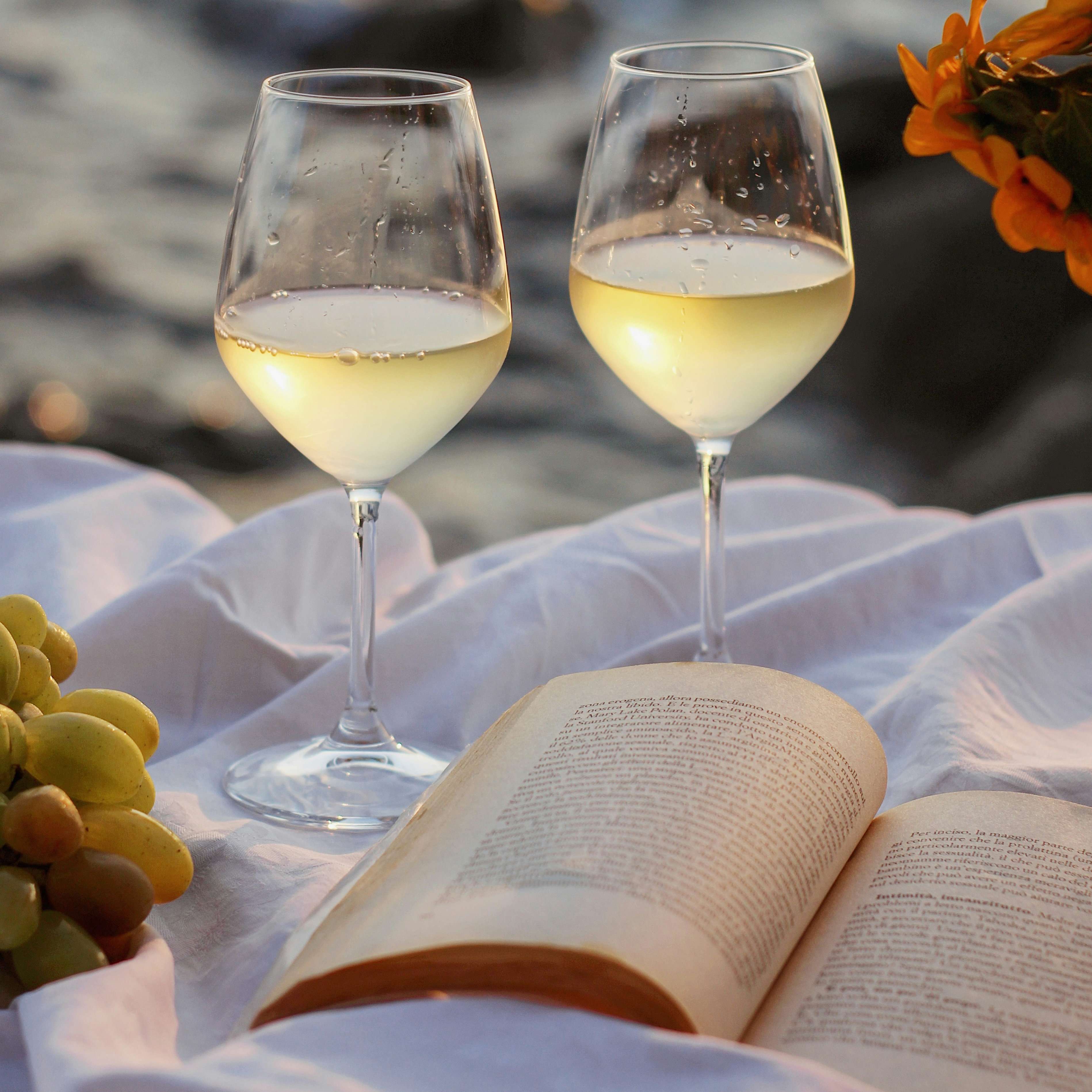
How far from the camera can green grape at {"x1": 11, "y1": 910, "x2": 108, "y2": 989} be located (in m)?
0.50

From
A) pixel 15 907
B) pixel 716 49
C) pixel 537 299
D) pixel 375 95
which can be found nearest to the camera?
pixel 15 907

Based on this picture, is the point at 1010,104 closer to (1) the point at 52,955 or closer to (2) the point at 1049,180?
(2) the point at 1049,180

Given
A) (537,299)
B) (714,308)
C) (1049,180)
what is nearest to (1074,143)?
(1049,180)

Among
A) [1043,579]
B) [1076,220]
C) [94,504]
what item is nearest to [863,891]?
[1076,220]

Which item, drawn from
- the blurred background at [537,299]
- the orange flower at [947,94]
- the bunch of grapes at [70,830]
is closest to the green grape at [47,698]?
the bunch of grapes at [70,830]

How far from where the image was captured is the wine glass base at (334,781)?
2.30 feet

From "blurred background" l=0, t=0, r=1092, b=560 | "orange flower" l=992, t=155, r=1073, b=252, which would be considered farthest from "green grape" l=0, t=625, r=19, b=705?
"blurred background" l=0, t=0, r=1092, b=560

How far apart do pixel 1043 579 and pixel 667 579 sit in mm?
257

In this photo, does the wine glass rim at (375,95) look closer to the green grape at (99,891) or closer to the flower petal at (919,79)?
the flower petal at (919,79)

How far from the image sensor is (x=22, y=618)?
61 centimetres

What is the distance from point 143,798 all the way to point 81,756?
0.19 ft

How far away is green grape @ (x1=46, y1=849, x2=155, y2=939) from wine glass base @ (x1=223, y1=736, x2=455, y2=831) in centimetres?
18

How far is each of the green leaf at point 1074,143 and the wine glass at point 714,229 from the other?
0.24 metres

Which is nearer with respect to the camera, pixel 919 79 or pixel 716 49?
pixel 919 79
